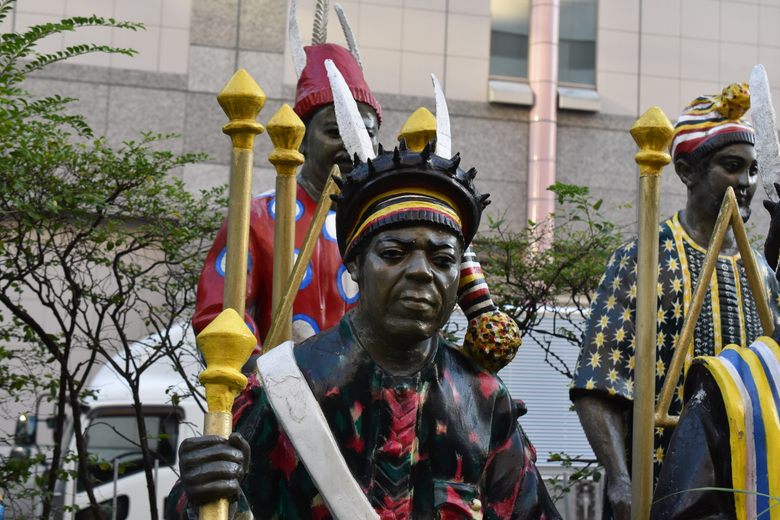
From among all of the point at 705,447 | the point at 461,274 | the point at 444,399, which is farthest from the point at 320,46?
the point at 705,447

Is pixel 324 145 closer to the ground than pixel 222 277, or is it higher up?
higher up

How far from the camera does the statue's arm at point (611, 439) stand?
16.4 feet

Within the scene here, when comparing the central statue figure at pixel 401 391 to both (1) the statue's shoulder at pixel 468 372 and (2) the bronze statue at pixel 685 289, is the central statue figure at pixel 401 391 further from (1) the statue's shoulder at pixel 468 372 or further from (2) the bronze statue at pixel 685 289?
(2) the bronze statue at pixel 685 289

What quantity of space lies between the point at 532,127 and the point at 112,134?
464 centimetres

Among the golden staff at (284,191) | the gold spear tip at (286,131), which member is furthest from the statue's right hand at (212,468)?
the gold spear tip at (286,131)

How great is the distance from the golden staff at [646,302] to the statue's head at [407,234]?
0.74 m

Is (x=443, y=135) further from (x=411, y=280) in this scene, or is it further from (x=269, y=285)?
(x=269, y=285)

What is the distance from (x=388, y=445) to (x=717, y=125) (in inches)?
86.2

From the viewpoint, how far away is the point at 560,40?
1780cm

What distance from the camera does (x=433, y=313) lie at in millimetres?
3891

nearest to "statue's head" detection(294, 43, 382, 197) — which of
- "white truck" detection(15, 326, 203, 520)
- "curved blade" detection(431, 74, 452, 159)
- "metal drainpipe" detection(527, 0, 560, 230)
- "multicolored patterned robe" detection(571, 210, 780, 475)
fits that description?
"multicolored patterned robe" detection(571, 210, 780, 475)

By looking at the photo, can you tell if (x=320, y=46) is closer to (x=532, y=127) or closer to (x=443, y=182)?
(x=443, y=182)

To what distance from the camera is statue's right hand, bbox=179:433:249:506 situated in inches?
134

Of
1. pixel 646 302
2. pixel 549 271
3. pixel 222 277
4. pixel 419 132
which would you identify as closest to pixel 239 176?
pixel 419 132
